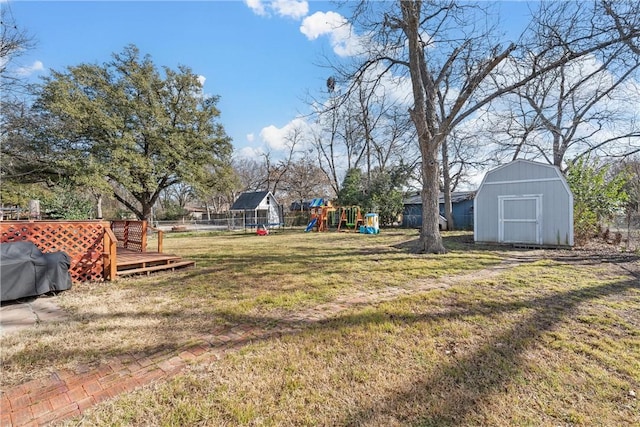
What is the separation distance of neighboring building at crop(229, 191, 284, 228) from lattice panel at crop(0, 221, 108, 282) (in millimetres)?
21803

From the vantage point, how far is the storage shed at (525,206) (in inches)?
365

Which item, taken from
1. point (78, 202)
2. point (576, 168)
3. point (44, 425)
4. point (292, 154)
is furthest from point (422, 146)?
point (292, 154)

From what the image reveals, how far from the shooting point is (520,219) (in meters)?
10.1

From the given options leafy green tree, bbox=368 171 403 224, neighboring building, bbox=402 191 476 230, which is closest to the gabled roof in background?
leafy green tree, bbox=368 171 403 224

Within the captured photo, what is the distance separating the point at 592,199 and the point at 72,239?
14.8 m

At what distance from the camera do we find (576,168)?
35.4 ft

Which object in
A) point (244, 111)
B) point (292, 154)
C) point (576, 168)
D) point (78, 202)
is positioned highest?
point (292, 154)

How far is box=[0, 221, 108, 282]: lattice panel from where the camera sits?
5.07 m

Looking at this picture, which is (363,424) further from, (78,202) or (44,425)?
(78,202)

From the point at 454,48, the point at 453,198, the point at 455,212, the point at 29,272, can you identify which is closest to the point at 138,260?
the point at 29,272

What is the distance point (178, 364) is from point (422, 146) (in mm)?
7862

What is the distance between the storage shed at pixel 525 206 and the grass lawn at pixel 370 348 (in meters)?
4.71

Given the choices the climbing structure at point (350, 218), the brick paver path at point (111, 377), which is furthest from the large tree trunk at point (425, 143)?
the climbing structure at point (350, 218)

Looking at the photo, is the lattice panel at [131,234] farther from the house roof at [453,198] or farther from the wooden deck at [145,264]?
the house roof at [453,198]
